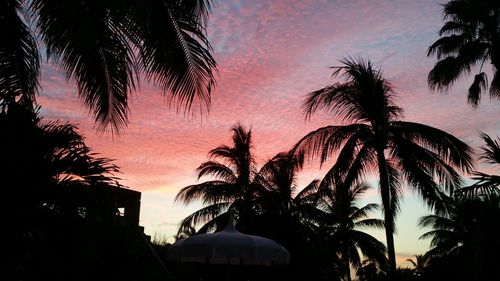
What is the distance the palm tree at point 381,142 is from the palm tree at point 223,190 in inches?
300

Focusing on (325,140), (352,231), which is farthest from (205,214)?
(352,231)

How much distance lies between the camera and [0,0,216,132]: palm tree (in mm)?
5906

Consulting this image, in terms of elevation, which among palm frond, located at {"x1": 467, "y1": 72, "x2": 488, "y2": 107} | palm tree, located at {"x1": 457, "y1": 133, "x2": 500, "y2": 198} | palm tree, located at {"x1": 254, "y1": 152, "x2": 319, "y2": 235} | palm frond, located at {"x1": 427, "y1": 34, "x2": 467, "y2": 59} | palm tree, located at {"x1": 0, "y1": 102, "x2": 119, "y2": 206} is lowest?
palm tree, located at {"x1": 0, "y1": 102, "x2": 119, "y2": 206}

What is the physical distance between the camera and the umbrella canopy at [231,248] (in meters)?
9.55

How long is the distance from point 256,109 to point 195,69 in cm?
705

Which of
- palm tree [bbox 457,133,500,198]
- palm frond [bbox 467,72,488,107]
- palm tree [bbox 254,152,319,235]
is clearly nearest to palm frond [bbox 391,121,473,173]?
palm frond [bbox 467,72,488,107]

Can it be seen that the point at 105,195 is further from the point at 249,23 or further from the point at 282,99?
the point at 282,99

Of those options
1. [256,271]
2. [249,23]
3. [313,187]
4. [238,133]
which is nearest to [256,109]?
[249,23]

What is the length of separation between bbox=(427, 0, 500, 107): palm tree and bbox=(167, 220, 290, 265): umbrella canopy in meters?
9.56

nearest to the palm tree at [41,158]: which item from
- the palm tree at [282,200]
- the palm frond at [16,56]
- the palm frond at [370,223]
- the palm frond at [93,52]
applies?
the palm frond at [16,56]

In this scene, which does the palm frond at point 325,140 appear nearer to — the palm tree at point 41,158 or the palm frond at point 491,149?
the palm frond at point 491,149

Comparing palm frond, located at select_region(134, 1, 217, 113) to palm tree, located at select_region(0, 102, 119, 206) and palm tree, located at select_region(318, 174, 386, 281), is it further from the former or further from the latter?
palm tree, located at select_region(318, 174, 386, 281)

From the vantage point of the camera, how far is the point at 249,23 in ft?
30.0

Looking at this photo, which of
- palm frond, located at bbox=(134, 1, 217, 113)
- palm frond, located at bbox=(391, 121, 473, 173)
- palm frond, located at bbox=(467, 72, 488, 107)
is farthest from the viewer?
palm frond, located at bbox=(467, 72, 488, 107)
